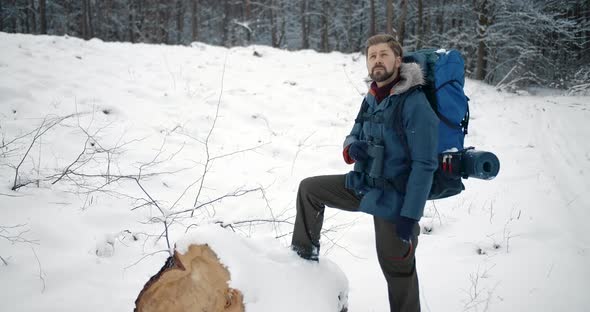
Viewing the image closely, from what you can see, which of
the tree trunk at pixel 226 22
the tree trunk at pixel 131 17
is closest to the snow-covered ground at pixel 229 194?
the tree trunk at pixel 131 17

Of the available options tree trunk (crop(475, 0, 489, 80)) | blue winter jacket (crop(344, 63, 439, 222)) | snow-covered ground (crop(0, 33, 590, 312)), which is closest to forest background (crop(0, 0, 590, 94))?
tree trunk (crop(475, 0, 489, 80))

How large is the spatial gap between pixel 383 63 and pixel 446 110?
0.52 m

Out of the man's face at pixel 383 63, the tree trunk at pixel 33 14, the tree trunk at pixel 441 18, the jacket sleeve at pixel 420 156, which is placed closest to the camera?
the jacket sleeve at pixel 420 156

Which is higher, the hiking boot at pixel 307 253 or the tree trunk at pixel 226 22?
the tree trunk at pixel 226 22

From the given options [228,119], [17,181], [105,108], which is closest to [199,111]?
[228,119]

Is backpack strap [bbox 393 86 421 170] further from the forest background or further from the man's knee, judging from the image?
the forest background

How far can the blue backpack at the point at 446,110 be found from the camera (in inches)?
78.6

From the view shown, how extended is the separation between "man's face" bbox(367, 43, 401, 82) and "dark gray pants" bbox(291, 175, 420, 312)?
2.55 feet

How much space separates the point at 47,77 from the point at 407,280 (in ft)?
23.9

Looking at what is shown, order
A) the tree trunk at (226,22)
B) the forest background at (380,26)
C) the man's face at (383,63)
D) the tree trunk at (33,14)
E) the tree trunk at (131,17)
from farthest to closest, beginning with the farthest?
the tree trunk at (226,22) → the tree trunk at (131,17) → the tree trunk at (33,14) → the forest background at (380,26) → the man's face at (383,63)

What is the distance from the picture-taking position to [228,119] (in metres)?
6.74

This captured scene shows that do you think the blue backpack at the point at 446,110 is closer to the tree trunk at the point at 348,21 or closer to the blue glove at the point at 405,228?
the blue glove at the point at 405,228

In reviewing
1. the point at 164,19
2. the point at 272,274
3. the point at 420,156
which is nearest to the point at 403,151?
the point at 420,156

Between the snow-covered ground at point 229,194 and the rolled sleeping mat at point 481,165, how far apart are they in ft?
3.84
